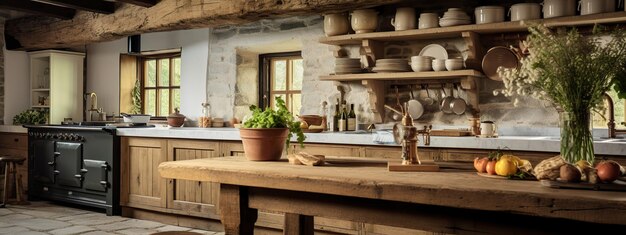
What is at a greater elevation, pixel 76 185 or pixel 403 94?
pixel 403 94

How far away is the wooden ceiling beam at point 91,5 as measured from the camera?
535cm

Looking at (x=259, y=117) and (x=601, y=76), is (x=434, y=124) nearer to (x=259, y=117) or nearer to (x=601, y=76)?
(x=259, y=117)

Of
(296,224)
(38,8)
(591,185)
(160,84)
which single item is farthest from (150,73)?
(591,185)

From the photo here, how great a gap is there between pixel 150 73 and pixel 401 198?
565 centimetres

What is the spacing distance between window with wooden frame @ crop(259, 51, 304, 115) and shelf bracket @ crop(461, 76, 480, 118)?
178 centimetres

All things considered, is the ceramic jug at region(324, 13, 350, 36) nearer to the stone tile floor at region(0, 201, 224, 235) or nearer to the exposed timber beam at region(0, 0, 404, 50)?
the exposed timber beam at region(0, 0, 404, 50)

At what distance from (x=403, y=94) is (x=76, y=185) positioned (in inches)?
133

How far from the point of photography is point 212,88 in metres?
6.02

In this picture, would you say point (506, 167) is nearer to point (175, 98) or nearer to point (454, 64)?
point (454, 64)

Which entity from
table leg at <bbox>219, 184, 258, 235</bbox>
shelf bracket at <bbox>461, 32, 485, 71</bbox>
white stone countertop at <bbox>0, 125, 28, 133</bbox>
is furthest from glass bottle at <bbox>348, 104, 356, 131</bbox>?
white stone countertop at <bbox>0, 125, 28, 133</bbox>

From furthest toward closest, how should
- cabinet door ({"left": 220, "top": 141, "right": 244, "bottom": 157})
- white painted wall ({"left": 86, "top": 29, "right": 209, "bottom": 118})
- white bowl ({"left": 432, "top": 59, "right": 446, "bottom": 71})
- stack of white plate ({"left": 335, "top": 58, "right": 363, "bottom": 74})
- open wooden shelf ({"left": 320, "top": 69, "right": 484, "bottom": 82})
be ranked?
white painted wall ({"left": 86, "top": 29, "right": 209, "bottom": 118}) < stack of white plate ({"left": 335, "top": 58, "right": 363, "bottom": 74}) < cabinet door ({"left": 220, "top": 141, "right": 244, "bottom": 157}) < white bowl ({"left": 432, "top": 59, "right": 446, "bottom": 71}) < open wooden shelf ({"left": 320, "top": 69, "right": 484, "bottom": 82})

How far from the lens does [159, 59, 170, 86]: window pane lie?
6738 millimetres


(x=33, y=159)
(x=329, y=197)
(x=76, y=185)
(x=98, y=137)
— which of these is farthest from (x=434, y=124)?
(x=33, y=159)

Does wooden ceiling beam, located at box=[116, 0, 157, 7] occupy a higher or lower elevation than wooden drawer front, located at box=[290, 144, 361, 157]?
higher
